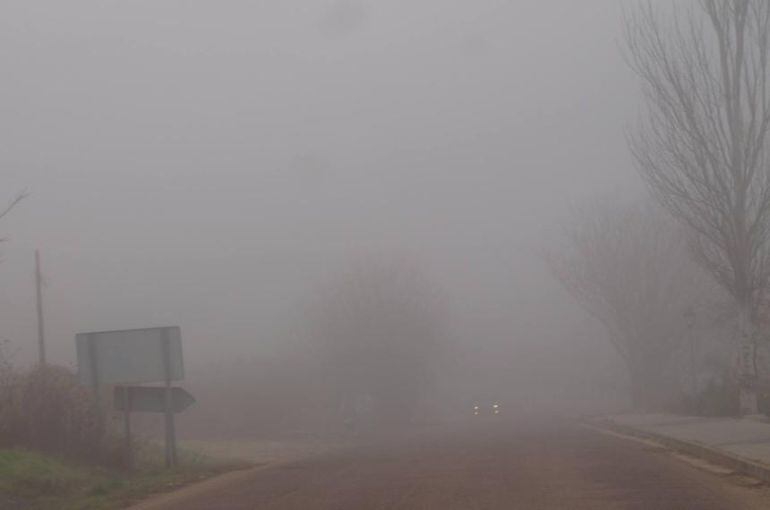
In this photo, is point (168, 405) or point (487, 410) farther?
point (487, 410)

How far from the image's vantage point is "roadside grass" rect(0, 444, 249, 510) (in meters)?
16.3

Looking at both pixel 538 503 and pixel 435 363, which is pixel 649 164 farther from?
pixel 435 363

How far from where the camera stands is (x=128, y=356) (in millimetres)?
22453

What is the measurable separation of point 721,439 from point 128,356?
41.5 feet

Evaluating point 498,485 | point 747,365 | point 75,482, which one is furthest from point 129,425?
point 747,365

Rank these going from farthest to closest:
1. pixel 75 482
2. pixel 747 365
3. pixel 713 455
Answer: pixel 747 365
pixel 713 455
pixel 75 482

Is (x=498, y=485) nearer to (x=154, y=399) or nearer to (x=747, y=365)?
(x=154, y=399)

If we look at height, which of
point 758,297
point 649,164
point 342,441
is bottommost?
point 342,441

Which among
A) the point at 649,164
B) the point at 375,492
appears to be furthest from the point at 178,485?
the point at 649,164

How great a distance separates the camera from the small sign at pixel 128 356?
875 inches

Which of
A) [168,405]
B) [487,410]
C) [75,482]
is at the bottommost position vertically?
[487,410]

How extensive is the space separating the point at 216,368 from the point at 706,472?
4504 centimetres

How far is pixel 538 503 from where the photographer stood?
13.0m

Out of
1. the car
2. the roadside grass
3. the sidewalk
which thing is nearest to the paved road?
the sidewalk
